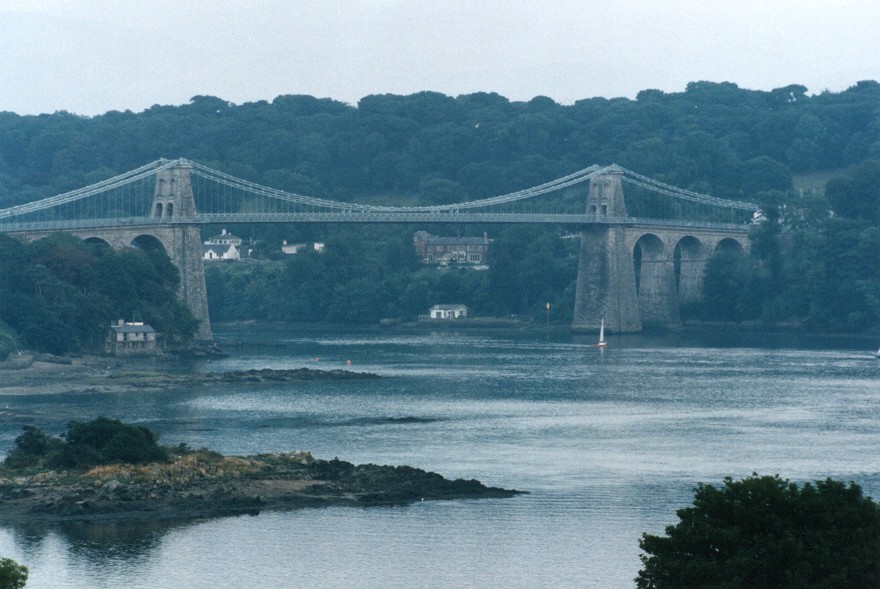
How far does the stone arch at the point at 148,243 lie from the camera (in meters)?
84.2

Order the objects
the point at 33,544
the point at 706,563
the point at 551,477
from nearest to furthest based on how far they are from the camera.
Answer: the point at 706,563 < the point at 33,544 < the point at 551,477

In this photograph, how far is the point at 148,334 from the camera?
241 ft

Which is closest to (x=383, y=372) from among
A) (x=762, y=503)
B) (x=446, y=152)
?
(x=762, y=503)

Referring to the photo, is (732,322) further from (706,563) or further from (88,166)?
(706,563)

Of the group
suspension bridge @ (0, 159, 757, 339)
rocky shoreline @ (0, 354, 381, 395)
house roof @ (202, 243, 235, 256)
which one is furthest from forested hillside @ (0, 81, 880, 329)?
rocky shoreline @ (0, 354, 381, 395)

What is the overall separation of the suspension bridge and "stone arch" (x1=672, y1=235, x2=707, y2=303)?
8cm

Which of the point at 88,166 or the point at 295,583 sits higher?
the point at 88,166

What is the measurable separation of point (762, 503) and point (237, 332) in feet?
264

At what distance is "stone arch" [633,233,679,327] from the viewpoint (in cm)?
10288

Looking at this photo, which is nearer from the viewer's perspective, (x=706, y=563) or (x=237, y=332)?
(x=706, y=563)

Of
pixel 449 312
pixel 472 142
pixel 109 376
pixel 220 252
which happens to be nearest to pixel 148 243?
pixel 109 376

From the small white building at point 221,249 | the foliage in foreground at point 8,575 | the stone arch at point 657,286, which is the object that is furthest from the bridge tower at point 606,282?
the foliage in foreground at point 8,575

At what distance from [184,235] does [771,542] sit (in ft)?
206

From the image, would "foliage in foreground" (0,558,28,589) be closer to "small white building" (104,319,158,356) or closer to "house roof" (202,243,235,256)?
"small white building" (104,319,158,356)
